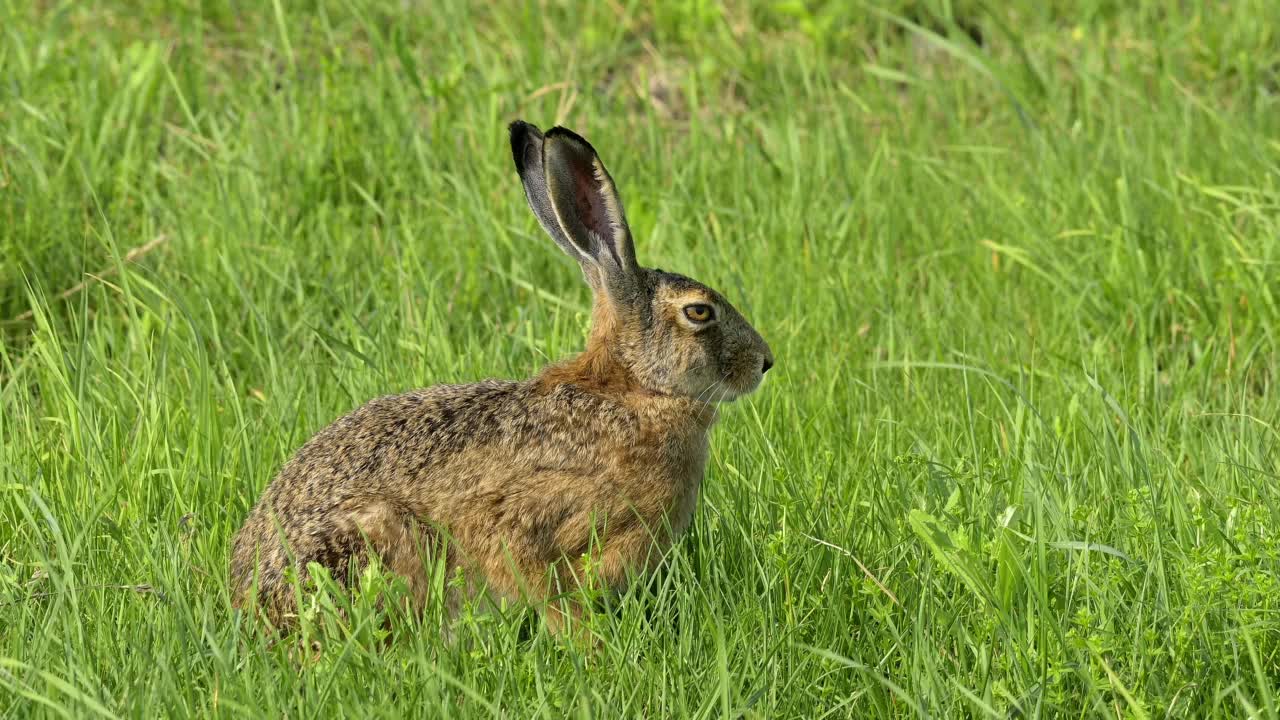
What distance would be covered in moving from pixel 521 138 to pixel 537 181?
8.1 inches

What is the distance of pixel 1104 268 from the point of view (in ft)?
21.0

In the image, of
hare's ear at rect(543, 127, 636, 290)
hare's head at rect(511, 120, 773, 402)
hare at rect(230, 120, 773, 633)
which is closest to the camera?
hare at rect(230, 120, 773, 633)

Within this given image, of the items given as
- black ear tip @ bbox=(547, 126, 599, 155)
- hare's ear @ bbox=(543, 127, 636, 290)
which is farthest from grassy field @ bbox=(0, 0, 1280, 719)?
black ear tip @ bbox=(547, 126, 599, 155)

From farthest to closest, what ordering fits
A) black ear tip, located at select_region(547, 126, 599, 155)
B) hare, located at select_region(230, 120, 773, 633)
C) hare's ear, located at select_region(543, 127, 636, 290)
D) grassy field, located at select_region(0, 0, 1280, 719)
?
hare's ear, located at select_region(543, 127, 636, 290), black ear tip, located at select_region(547, 126, 599, 155), hare, located at select_region(230, 120, 773, 633), grassy field, located at select_region(0, 0, 1280, 719)

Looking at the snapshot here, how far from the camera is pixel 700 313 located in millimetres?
4852

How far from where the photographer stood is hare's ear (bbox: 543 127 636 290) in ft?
15.3

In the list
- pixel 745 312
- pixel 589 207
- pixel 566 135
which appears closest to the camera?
pixel 566 135

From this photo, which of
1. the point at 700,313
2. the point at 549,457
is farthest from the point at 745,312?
the point at 549,457

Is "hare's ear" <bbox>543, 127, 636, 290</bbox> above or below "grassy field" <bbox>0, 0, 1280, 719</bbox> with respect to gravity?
above

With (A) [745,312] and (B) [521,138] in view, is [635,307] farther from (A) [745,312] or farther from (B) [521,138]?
(A) [745,312]

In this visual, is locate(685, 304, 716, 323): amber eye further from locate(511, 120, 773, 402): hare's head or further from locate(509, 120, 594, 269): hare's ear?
locate(509, 120, 594, 269): hare's ear

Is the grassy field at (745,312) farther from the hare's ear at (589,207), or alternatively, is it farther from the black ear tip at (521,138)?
the black ear tip at (521,138)

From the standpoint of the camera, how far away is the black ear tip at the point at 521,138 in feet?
15.1

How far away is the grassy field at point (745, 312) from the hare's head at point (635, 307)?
1.09 ft
